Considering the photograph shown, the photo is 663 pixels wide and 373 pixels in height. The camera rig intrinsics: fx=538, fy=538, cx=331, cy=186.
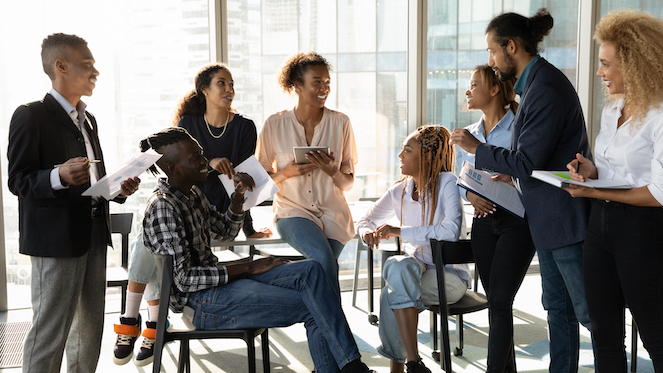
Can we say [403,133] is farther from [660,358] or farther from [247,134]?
[660,358]

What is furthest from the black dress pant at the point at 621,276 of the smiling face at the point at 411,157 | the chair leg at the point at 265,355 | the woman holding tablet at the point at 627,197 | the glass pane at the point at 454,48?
the glass pane at the point at 454,48

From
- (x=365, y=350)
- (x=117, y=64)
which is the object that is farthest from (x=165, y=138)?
(x=117, y=64)

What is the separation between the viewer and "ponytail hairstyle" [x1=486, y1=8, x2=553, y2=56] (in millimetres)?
2305

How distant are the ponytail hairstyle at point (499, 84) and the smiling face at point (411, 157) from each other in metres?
0.48

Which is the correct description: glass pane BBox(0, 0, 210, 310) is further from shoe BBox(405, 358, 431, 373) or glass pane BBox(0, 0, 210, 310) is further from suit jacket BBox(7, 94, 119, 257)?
shoe BBox(405, 358, 431, 373)

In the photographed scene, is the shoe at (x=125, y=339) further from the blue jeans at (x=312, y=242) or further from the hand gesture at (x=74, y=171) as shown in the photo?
the hand gesture at (x=74, y=171)

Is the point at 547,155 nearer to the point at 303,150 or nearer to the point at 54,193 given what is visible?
the point at 303,150

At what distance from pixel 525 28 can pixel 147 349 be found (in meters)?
2.49

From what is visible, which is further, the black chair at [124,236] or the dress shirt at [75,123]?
the black chair at [124,236]

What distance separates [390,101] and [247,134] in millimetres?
1950

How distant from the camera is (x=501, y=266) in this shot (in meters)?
2.38

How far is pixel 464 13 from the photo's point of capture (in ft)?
15.9

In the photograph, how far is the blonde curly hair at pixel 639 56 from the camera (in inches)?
73.7

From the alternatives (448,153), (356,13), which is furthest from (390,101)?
(448,153)
